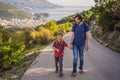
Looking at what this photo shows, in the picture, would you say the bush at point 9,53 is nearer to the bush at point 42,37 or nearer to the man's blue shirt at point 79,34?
the man's blue shirt at point 79,34

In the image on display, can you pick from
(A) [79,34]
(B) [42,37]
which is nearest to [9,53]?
(A) [79,34]

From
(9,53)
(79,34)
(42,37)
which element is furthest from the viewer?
(42,37)

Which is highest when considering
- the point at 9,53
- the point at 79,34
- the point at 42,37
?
the point at 79,34

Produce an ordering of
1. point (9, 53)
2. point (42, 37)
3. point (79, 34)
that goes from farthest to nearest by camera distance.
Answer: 1. point (42, 37)
2. point (9, 53)
3. point (79, 34)

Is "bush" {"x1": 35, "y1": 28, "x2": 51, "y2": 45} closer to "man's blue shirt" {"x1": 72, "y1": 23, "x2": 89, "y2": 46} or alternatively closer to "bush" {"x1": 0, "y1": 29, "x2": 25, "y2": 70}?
"bush" {"x1": 0, "y1": 29, "x2": 25, "y2": 70}

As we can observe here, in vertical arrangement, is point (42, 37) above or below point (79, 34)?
below

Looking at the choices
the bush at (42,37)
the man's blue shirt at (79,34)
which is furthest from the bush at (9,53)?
the bush at (42,37)

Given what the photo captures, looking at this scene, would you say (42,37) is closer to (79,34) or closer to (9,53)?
(9,53)

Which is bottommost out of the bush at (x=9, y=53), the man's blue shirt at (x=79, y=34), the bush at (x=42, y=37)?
the bush at (x=42, y=37)

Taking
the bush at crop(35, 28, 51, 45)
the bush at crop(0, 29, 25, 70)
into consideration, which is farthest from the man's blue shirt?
the bush at crop(35, 28, 51, 45)

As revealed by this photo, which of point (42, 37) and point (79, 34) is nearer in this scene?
point (79, 34)

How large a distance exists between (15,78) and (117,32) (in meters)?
15.6

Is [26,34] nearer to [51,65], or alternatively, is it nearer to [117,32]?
[117,32]

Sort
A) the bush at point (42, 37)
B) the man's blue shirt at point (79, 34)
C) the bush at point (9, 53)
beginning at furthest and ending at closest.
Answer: the bush at point (42, 37) < the bush at point (9, 53) < the man's blue shirt at point (79, 34)
